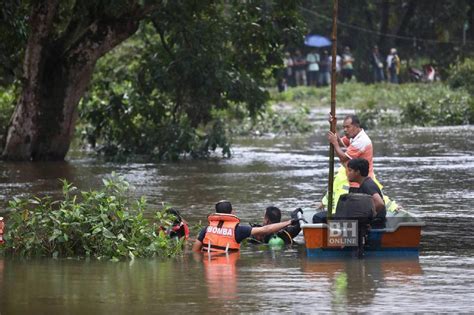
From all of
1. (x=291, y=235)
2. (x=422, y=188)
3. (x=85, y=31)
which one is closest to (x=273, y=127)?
(x=85, y=31)

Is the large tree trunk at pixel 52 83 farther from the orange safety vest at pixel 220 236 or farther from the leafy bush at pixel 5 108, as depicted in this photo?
the orange safety vest at pixel 220 236

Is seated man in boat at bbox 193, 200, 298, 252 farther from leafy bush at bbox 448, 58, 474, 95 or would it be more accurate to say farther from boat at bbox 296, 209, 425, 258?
leafy bush at bbox 448, 58, 474, 95

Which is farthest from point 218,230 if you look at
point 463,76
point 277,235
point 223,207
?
point 463,76

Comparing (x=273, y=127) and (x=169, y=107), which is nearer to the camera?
(x=169, y=107)

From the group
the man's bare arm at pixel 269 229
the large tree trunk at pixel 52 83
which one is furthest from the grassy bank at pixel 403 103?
the man's bare arm at pixel 269 229

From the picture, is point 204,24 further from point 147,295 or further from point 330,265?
point 147,295

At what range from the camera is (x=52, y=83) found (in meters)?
27.5

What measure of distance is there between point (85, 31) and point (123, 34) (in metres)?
0.86

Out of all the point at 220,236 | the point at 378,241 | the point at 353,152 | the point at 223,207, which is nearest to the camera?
the point at 378,241

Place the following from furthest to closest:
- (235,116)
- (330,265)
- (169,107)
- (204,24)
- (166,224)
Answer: (235,116) → (169,107) → (204,24) → (166,224) → (330,265)

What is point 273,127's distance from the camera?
38.3 meters

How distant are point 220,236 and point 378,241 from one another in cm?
182

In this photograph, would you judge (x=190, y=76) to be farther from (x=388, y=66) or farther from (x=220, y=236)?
(x=388, y=66)

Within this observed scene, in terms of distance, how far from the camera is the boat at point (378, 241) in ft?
45.9
